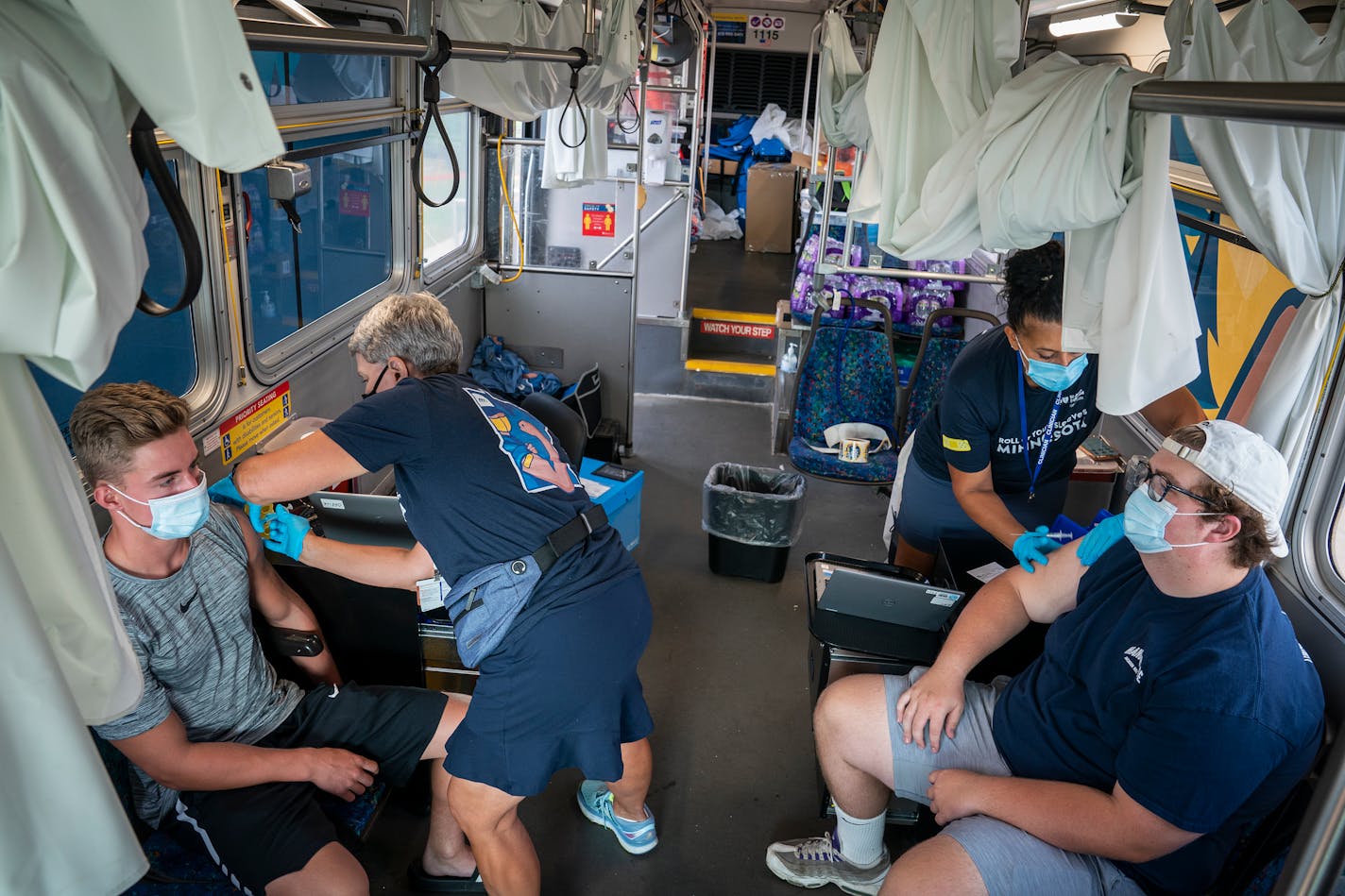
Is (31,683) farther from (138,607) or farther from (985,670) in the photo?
(985,670)

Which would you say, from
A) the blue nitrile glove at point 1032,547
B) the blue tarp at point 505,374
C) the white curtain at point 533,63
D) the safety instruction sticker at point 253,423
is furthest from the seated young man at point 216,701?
the blue tarp at point 505,374

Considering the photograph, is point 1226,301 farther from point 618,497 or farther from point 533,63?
point 533,63

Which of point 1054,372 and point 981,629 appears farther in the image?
point 1054,372

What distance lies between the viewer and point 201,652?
244 cm

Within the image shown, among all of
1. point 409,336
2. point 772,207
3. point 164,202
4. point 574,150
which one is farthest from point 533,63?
point 772,207

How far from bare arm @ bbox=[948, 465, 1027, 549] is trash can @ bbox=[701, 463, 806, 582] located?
1.41m

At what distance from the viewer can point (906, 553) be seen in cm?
383

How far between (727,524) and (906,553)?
114 centimetres

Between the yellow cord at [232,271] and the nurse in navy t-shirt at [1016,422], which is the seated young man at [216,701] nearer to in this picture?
the yellow cord at [232,271]

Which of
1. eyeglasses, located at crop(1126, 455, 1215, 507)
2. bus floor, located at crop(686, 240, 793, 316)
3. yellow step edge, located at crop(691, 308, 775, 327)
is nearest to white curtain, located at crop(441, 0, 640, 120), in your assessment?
eyeglasses, located at crop(1126, 455, 1215, 507)

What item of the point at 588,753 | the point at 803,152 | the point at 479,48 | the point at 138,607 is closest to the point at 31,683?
the point at 138,607

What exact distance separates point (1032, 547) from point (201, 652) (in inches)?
93.1

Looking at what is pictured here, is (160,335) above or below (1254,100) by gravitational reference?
below

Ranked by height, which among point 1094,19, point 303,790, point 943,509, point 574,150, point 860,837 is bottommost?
point 860,837
